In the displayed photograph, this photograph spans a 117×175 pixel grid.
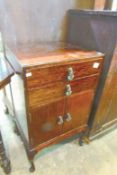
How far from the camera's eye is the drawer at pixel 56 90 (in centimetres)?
86

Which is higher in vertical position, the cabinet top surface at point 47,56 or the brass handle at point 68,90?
the cabinet top surface at point 47,56

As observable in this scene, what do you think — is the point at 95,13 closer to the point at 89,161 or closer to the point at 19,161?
the point at 89,161

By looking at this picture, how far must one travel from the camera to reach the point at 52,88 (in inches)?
35.4

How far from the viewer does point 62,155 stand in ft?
4.59

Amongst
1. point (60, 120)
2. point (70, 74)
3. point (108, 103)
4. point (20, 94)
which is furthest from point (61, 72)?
point (108, 103)

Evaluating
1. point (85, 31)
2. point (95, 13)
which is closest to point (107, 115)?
point (85, 31)

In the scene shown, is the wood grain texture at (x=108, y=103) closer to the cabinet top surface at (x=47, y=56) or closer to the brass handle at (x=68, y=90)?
the cabinet top surface at (x=47, y=56)

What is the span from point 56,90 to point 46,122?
0.26 m

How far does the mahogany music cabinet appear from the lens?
810 millimetres

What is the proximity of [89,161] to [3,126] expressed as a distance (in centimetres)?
100

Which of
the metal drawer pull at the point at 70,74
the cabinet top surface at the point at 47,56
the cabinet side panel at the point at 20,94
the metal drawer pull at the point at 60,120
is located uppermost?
the cabinet top surface at the point at 47,56

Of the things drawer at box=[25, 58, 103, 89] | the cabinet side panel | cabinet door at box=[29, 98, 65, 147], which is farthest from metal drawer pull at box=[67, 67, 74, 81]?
the cabinet side panel

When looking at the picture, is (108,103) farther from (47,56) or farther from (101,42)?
(47,56)

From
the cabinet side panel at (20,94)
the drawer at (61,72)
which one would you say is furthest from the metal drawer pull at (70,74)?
the cabinet side panel at (20,94)
